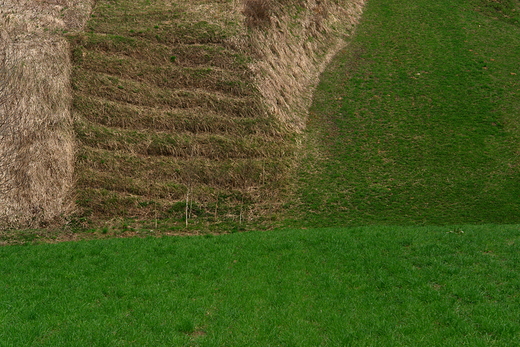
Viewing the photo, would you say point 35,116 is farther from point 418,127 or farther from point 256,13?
point 418,127

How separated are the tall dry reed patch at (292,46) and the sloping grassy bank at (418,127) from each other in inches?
51.9

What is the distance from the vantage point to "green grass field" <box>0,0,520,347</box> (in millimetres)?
11211

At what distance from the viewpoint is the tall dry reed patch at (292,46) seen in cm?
3155

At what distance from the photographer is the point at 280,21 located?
36.6m

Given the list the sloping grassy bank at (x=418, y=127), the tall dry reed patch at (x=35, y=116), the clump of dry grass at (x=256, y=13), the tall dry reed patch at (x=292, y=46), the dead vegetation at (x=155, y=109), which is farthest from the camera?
the clump of dry grass at (x=256, y=13)

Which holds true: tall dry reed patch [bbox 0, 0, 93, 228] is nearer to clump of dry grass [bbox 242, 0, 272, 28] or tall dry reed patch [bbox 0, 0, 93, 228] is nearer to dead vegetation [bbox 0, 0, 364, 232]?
dead vegetation [bbox 0, 0, 364, 232]

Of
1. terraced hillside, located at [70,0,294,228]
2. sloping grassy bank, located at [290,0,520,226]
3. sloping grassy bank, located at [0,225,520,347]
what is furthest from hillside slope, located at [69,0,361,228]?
sloping grassy bank, located at [0,225,520,347]

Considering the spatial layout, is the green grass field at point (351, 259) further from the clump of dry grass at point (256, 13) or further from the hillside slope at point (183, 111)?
the clump of dry grass at point (256, 13)

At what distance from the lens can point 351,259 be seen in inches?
632

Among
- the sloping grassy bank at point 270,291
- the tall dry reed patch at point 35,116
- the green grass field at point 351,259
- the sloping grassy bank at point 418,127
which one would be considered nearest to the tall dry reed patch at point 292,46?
the sloping grassy bank at point 418,127

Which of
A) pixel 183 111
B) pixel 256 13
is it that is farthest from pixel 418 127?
pixel 183 111

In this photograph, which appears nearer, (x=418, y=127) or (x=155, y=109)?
(x=155, y=109)

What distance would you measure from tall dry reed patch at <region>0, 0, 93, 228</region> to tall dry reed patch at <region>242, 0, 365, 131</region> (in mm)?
13429

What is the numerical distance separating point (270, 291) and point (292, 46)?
27028 mm
